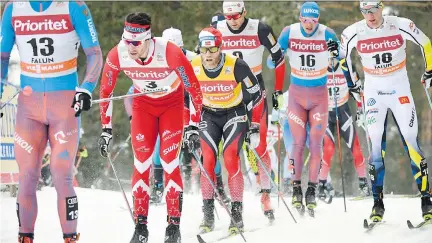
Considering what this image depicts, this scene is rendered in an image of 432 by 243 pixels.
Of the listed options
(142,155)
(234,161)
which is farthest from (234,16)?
(142,155)

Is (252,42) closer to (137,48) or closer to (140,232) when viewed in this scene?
(137,48)

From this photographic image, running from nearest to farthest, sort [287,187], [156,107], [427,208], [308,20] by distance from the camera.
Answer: [156,107] < [427,208] < [308,20] < [287,187]

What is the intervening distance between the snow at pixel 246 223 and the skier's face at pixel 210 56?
1746 millimetres

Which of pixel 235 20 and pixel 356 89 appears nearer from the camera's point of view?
pixel 356 89

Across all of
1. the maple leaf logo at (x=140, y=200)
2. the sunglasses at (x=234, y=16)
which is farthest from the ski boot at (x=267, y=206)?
the maple leaf logo at (x=140, y=200)

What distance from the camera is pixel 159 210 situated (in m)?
11.0

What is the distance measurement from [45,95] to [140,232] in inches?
61.8

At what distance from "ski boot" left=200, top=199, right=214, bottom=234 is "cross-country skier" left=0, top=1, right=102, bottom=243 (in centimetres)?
221

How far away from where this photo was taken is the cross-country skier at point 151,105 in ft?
25.6

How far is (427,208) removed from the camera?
27.0 feet

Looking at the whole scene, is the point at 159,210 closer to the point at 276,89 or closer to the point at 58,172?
the point at 276,89

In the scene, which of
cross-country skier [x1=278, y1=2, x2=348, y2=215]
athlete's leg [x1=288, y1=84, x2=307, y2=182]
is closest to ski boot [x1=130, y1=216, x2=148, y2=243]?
cross-country skier [x1=278, y1=2, x2=348, y2=215]

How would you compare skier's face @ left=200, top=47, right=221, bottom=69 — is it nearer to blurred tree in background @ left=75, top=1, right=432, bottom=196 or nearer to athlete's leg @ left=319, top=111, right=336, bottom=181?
athlete's leg @ left=319, top=111, right=336, bottom=181

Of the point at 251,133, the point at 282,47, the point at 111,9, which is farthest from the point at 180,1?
the point at 251,133
